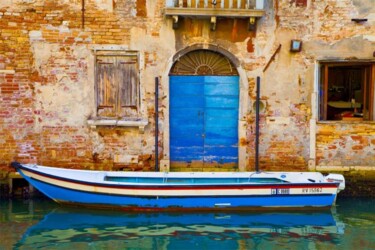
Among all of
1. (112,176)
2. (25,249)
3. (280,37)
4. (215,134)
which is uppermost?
(280,37)

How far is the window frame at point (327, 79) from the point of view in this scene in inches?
416

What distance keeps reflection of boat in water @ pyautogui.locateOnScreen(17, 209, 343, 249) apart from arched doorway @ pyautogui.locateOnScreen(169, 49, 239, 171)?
1.66 meters

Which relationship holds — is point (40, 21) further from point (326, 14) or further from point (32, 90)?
point (326, 14)

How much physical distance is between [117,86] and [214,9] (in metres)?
2.35

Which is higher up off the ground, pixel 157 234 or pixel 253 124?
pixel 253 124

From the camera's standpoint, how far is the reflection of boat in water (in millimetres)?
7906

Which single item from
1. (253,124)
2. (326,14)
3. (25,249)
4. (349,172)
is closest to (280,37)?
(326,14)

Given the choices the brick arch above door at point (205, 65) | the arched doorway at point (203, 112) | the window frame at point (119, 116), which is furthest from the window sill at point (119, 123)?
the brick arch above door at point (205, 65)

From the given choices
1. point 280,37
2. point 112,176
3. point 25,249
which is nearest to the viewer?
point 25,249

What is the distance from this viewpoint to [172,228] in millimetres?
8484

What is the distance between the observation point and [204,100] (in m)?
10.6

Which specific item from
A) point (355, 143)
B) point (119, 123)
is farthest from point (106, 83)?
point (355, 143)

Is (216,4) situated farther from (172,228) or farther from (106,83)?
(172,228)

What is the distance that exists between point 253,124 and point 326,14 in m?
Result: 2.54
